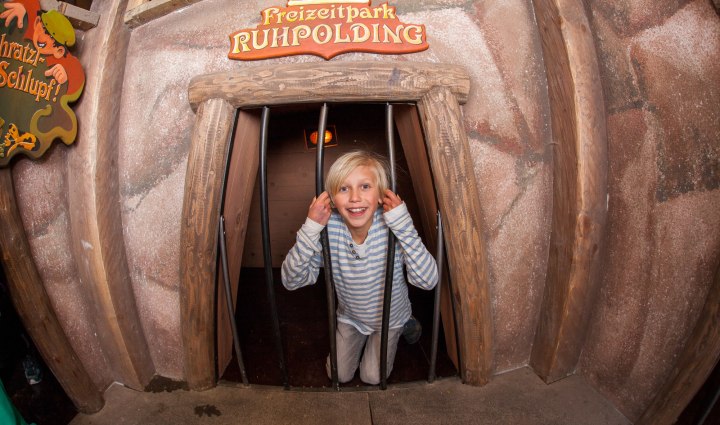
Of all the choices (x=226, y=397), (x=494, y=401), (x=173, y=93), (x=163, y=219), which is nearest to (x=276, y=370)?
(x=226, y=397)

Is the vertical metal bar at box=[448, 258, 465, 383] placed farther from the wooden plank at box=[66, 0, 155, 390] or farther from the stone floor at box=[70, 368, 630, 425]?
the wooden plank at box=[66, 0, 155, 390]

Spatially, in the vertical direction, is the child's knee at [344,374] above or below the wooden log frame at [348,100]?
below

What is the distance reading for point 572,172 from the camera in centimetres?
130

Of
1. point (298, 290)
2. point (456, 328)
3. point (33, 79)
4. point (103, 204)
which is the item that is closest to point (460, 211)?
point (456, 328)

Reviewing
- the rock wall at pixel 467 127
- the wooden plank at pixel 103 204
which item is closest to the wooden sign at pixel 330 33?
the rock wall at pixel 467 127

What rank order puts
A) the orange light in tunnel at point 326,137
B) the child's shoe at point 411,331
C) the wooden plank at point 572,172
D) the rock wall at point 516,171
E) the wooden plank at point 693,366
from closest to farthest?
the wooden plank at point 693,366, the rock wall at point 516,171, the wooden plank at point 572,172, the child's shoe at point 411,331, the orange light in tunnel at point 326,137

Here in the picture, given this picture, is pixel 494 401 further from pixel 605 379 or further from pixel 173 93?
pixel 173 93

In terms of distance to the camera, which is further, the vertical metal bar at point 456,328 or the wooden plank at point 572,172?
the vertical metal bar at point 456,328

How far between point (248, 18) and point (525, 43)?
110cm

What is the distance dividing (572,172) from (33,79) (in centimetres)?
196

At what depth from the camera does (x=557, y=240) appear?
1.38 metres

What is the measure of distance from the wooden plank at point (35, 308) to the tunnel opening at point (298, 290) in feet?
1.70

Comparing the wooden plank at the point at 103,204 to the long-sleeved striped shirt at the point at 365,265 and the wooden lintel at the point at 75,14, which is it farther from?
the long-sleeved striped shirt at the point at 365,265

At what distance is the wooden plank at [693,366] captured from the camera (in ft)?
3.42
